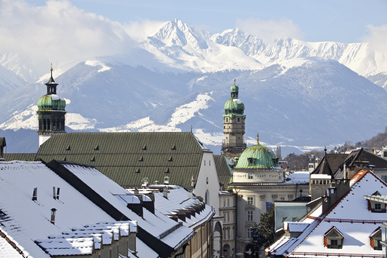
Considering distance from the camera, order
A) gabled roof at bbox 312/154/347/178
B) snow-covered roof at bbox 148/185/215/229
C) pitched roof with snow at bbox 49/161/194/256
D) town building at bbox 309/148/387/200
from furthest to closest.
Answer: gabled roof at bbox 312/154/347/178
town building at bbox 309/148/387/200
snow-covered roof at bbox 148/185/215/229
pitched roof with snow at bbox 49/161/194/256

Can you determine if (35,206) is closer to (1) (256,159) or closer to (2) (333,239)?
(2) (333,239)

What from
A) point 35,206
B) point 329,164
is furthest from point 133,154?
point 35,206

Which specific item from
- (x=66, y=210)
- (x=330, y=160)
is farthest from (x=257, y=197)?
(x=66, y=210)

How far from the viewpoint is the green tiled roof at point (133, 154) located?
16462cm

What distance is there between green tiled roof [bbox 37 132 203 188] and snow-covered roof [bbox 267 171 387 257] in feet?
331

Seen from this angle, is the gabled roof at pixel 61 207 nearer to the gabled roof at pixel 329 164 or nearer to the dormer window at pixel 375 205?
the dormer window at pixel 375 205

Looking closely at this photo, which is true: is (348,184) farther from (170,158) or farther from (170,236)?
(170,158)

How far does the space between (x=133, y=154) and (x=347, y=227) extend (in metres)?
113

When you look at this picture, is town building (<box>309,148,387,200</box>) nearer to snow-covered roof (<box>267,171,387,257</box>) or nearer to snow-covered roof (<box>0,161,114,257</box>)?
snow-covered roof (<box>267,171,387,257</box>)

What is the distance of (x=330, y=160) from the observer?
486 ft

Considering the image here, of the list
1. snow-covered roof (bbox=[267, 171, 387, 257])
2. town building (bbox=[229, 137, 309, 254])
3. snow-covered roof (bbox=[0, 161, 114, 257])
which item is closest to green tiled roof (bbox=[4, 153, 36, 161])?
town building (bbox=[229, 137, 309, 254])


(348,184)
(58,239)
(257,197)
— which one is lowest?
(58,239)

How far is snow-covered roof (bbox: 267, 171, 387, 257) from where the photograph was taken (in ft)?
185

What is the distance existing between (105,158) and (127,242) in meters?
128
